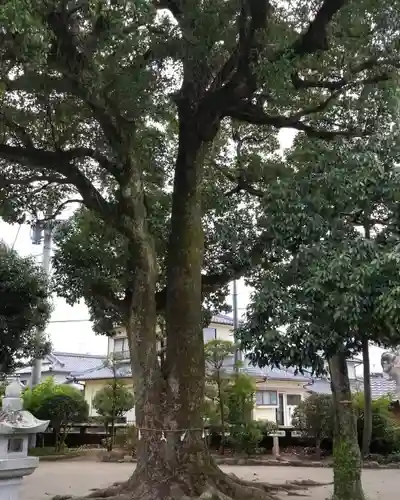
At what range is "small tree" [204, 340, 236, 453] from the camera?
1453 cm

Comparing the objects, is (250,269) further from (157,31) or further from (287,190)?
(157,31)

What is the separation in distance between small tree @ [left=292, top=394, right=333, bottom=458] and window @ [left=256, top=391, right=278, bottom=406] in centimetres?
756

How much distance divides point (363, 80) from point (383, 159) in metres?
2.46

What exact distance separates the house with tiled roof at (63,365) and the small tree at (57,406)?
8614 mm

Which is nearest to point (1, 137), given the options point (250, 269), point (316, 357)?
point (250, 269)

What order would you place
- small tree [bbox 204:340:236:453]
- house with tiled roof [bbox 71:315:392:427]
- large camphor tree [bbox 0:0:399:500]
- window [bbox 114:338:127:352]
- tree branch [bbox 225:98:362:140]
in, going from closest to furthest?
large camphor tree [bbox 0:0:399:500], tree branch [bbox 225:98:362:140], small tree [bbox 204:340:236:453], house with tiled roof [bbox 71:315:392:427], window [bbox 114:338:127:352]

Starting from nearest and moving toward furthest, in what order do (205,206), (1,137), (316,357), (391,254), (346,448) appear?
(391,254)
(316,357)
(346,448)
(1,137)
(205,206)

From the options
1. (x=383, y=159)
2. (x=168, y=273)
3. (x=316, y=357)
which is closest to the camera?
(x=316, y=357)

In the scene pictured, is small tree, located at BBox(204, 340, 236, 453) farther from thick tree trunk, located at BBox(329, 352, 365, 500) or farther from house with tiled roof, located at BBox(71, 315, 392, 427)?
thick tree trunk, located at BBox(329, 352, 365, 500)

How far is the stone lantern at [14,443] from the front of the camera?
225 inches

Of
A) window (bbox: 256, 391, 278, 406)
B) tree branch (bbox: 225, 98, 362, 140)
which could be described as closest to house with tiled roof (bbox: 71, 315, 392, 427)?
window (bbox: 256, 391, 278, 406)

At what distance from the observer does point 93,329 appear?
11.4 meters

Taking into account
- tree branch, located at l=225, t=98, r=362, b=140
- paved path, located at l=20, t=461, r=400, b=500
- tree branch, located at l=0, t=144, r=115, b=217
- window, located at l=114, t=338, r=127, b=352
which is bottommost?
paved path, located at l=20, t=461, r=400, b=500

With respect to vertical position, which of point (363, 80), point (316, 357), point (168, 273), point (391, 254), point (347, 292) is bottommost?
point (316, 357)
